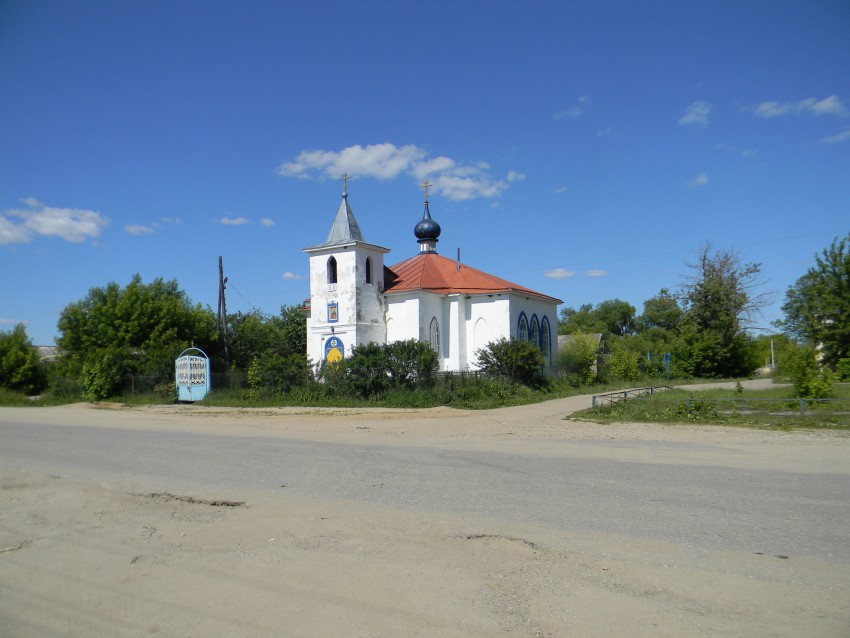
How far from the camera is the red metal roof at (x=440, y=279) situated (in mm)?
33188

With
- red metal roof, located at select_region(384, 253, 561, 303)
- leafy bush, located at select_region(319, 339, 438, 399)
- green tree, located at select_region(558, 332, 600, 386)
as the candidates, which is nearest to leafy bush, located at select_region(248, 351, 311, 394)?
leafy bush, located at select_region(319, 339, 438, 399)

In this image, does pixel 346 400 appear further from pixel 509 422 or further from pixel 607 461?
pixel 607 461

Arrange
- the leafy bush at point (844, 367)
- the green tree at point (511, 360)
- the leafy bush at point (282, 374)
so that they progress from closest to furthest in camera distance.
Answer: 1. the leafy bush at point (844, 367)
2. the green tree at point (511, 360)
3. the leafy bush at point (282, 374)

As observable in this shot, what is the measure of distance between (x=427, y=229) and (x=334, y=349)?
437 inches

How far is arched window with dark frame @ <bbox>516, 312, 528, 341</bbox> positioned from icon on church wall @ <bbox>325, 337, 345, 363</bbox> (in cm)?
895

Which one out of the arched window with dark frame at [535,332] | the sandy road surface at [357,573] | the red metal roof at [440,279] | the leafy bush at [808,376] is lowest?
the sandy road surface at [357,573]

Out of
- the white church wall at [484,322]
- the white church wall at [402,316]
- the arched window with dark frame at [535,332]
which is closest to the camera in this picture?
the white church wall at [402,316]

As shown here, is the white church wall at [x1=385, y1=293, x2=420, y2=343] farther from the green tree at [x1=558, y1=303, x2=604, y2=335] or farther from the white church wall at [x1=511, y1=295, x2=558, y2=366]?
the green tree at [x1=558, y1=303, x2=604, y2=335]

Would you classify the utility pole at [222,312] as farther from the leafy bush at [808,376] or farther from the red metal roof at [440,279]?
the leafy bush at [808,376]

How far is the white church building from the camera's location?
31562 mm

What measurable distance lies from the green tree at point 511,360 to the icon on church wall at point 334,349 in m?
6.58

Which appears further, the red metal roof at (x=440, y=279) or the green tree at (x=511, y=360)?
the red metal roof at (x=440, y=279)

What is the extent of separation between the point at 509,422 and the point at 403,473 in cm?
996

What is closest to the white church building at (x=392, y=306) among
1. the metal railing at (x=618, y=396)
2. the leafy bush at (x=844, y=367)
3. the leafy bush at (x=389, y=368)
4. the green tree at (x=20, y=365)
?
the leafy bush at (x=389, y=368)
